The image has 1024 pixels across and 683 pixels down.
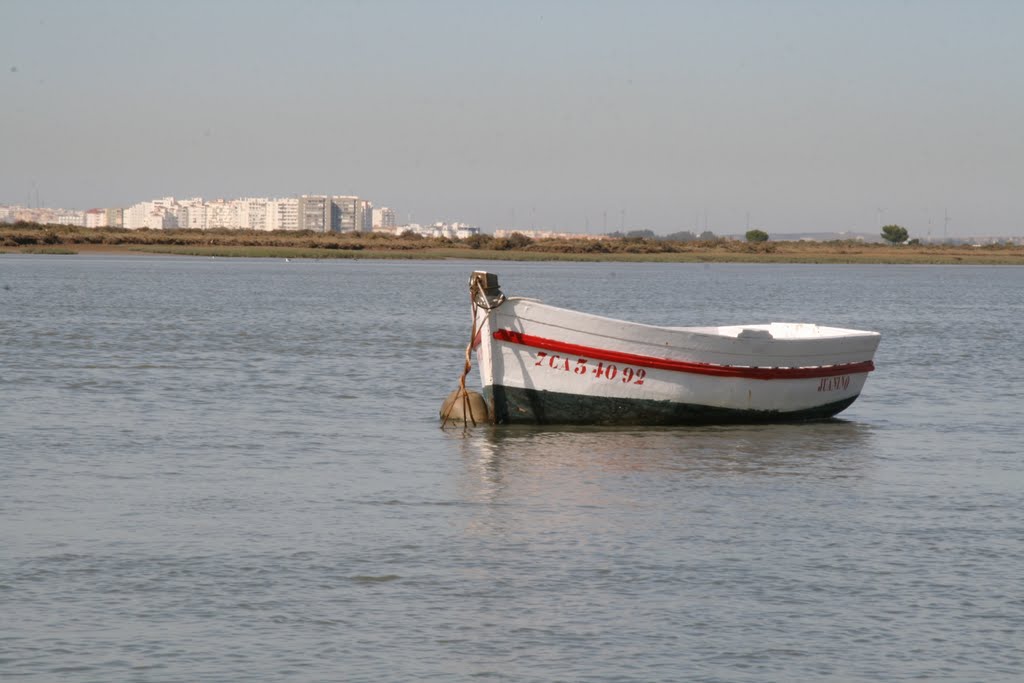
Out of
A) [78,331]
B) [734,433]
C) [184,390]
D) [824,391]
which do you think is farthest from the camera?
[78,331]

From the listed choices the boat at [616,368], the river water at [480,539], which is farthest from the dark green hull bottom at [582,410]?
the river water at [480,539]

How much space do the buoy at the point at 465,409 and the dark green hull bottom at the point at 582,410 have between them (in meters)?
0.18

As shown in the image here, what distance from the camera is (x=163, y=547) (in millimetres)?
12578

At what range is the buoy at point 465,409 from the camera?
21656mm

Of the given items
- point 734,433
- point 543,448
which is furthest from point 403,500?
point 734,433

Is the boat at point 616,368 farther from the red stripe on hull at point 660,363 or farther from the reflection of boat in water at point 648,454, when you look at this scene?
the reflection of boat in water at point 648,454

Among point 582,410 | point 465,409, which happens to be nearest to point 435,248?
point 465,409

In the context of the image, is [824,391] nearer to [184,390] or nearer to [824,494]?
[824,494]

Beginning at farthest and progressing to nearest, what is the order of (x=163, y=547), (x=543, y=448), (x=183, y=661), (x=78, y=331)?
(x=78, y=331) < (x=543, y=448) < (x=163, y=547) < (x=183, y=661)

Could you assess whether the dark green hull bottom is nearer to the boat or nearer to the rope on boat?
the boat

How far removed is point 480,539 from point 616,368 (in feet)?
26.3

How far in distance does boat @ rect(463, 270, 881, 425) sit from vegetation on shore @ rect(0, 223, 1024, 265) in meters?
136

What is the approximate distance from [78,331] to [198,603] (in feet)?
108

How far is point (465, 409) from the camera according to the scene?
21.8 meters
